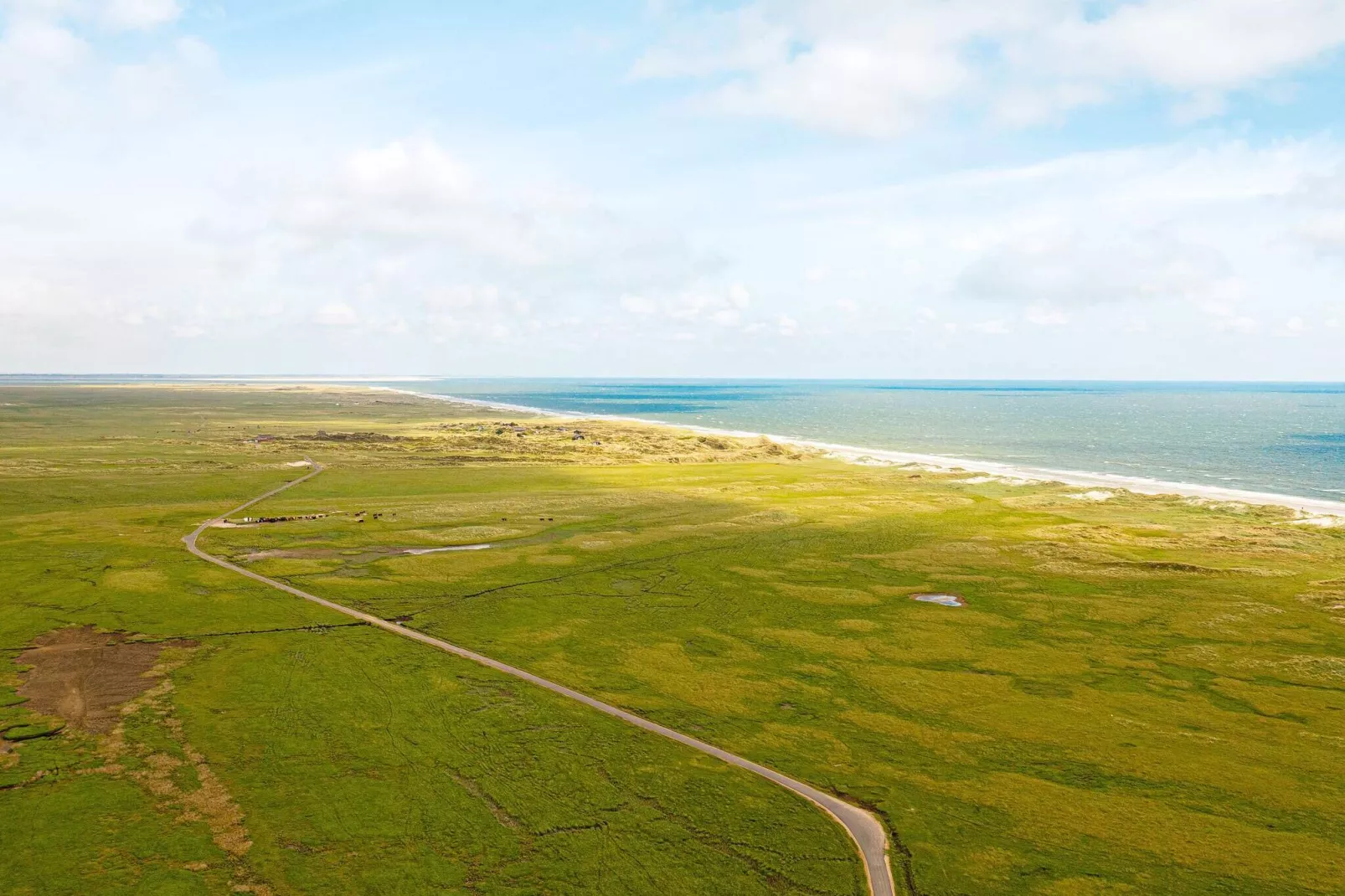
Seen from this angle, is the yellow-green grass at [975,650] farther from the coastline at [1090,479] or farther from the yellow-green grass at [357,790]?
the coastline at [1090,479]

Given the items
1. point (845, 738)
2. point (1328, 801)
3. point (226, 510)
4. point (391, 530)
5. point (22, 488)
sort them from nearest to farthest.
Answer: point (1328, 801) < point (845, 738) < point (391, 530) < point (226, 510) < point (22, 488)

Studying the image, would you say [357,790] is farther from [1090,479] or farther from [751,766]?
[1090,479]

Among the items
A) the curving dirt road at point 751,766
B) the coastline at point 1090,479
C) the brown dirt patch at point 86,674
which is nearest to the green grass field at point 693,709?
the curving dirt road at point 751,766

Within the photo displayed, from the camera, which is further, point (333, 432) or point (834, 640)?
point (333, 432)

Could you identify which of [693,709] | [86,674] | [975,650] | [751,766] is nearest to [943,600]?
[975,650]

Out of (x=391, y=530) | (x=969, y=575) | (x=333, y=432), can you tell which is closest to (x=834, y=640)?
(x=969, y=575)

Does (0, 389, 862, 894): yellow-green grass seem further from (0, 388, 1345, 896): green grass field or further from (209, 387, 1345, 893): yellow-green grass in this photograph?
(209, 387, 1345, 893): yellow-green grass

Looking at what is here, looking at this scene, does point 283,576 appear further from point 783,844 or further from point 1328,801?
point 1328,801

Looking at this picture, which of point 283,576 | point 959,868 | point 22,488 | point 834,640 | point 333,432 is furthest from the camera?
point 333,432
